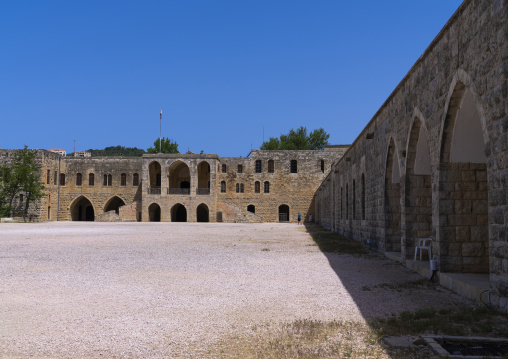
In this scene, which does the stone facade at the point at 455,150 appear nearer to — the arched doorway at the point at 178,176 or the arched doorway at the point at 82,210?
the arched doorway at the point at 178,176

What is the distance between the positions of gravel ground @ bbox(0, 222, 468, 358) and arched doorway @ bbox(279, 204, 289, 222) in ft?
106

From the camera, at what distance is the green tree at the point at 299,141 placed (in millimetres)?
59719

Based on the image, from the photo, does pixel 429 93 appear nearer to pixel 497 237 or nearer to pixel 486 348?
pixel 497 237

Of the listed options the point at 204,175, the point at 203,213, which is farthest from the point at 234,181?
the point at 203,213

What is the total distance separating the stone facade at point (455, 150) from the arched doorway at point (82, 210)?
37.5 m

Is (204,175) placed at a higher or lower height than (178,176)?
higher

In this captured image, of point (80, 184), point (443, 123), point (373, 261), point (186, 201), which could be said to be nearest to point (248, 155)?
point (186, 201)

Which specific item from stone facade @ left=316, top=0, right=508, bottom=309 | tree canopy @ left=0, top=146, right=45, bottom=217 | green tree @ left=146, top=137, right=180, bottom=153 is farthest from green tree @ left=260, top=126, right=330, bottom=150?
stone facade @ left=316, top=0, right=508, bottom=309

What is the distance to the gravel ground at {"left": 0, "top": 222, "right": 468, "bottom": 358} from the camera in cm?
385

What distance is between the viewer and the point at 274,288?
253 inches

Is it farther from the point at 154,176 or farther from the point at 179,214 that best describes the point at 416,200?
the point at 179,214

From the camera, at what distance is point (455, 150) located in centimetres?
671

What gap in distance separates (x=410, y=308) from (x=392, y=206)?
5846 millimetres

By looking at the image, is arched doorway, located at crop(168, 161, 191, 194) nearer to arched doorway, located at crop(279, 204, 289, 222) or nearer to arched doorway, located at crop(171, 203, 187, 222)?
arched doorway, located at crop(171, 203, 187, 222)
